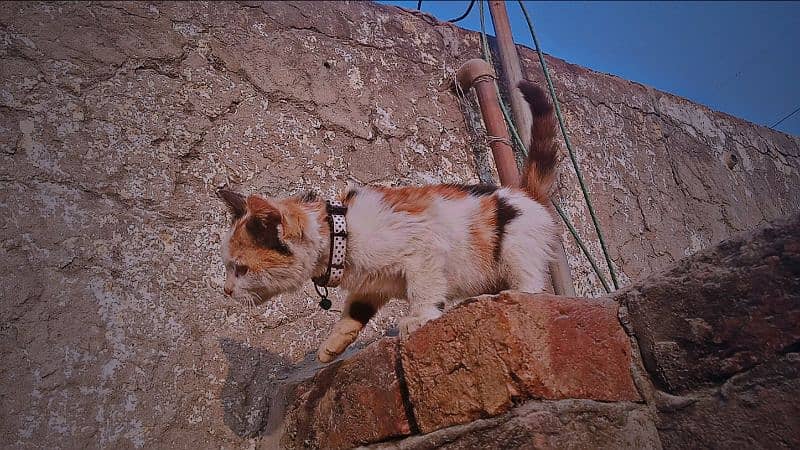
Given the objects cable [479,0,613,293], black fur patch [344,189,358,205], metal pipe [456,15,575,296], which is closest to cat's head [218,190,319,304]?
black fur patch [344,189,358,205]

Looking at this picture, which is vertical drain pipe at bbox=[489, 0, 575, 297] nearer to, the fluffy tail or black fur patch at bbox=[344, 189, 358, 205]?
the fluffy tail

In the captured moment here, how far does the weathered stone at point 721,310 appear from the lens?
1163 millimetres

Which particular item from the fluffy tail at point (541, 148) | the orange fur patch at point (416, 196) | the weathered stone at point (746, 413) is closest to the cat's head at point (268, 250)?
the orange fur patch at point (416, 196)

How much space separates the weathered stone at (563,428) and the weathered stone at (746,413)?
6 cm

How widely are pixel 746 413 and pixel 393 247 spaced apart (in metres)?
0.96

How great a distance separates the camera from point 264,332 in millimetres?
2160

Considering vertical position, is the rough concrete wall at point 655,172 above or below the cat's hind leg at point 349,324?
above

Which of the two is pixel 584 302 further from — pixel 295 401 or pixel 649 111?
pixel 649 111

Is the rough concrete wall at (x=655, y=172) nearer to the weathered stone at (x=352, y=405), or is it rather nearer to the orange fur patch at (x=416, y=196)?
the orange fur patch at (x=416, y=196)

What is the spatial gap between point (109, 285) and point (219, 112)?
84cm

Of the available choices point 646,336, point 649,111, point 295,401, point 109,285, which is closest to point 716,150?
point 649,111

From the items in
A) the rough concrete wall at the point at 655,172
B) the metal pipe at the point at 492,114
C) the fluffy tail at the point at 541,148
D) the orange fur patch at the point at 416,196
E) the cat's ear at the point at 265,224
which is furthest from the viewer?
the rough concrete wall at the point at 655,172

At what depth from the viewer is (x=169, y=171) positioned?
7.19 feet

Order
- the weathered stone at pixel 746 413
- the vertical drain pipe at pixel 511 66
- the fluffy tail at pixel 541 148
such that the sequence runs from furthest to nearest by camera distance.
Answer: the vertical drain pipe at pixel 511 66, the fluffy tail at pixel 541 148, the weathered stone at pixel 746 413
